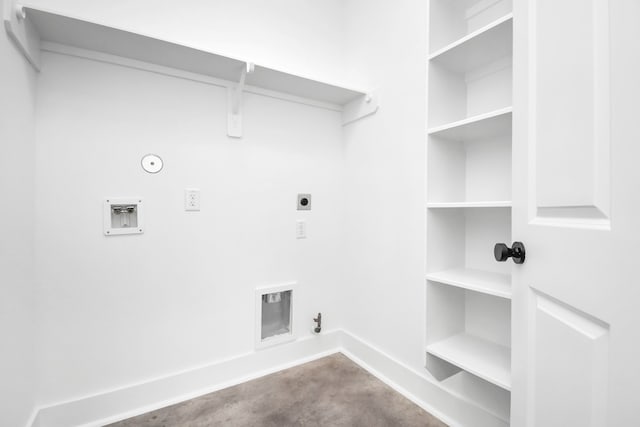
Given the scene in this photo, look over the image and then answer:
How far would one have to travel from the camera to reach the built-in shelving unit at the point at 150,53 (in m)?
1.19

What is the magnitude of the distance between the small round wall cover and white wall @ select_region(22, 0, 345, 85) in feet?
2.02

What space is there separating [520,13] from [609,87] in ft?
1.46

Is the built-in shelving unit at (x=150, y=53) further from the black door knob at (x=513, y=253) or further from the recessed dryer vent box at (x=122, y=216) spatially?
the black door knob at (x=513, y=253)

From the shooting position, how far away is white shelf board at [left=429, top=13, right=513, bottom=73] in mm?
1136

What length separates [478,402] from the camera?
4.53ft

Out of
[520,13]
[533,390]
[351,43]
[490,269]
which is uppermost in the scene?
[351,43]

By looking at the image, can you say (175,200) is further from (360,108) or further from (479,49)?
(479,49)

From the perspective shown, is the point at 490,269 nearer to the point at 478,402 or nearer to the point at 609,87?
the point at 478,402

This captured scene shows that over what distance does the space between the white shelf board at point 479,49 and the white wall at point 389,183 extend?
158 millimetres

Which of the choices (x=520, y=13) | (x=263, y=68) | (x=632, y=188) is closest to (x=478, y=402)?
(x=632, y=188)

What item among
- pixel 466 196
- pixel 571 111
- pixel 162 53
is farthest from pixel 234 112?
pixel 571 111

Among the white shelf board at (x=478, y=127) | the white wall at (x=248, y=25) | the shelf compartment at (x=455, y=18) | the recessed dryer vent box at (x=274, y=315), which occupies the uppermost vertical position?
the white wall at (x=248, y=25)

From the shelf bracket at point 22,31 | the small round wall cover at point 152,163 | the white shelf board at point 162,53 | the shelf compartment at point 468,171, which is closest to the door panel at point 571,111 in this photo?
the shelf compartment at point 468,171

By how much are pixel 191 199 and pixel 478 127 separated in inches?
62.2
